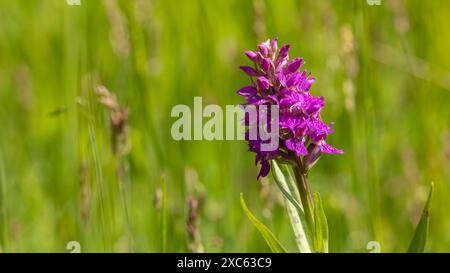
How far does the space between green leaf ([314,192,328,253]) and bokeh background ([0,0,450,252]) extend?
0.45 metres

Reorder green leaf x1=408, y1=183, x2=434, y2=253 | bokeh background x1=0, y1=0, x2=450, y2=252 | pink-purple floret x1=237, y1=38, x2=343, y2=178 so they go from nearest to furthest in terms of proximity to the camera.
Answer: pink-purple floret x1=237, y1=38, x2=343, y2=178, green leaf x1=408, y1=183, x2=434, y2=253, bokeh background x1=0, y1=0, x2=450, y2=252

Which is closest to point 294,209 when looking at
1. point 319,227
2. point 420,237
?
point 319,227

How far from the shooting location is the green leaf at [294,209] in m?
1.75

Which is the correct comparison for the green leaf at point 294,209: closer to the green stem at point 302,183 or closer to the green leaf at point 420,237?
the green stem at point 302,183

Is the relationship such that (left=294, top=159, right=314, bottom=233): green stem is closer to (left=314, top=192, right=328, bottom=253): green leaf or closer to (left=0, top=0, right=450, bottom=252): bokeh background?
(left=314, top=192, right=328, bottom=253): green leaf

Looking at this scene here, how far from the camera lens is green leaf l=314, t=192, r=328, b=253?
170cm

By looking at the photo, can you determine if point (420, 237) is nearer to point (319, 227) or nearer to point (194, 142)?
point (319, 227)

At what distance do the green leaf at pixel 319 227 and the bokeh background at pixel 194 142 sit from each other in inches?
17.9

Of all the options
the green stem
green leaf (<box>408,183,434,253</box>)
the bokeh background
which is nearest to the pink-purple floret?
the green stem

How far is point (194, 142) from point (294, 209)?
1901mm

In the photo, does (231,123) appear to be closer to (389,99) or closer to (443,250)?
(443,250)

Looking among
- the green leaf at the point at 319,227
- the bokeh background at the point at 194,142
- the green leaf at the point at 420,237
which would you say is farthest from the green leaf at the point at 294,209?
the bokeh background at the point at 194,142

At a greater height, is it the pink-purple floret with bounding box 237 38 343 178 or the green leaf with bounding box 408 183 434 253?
the pink-purple floret with bounding box 237 38 343 178

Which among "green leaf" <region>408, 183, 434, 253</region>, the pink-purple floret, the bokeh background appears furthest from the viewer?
the bokeh background
